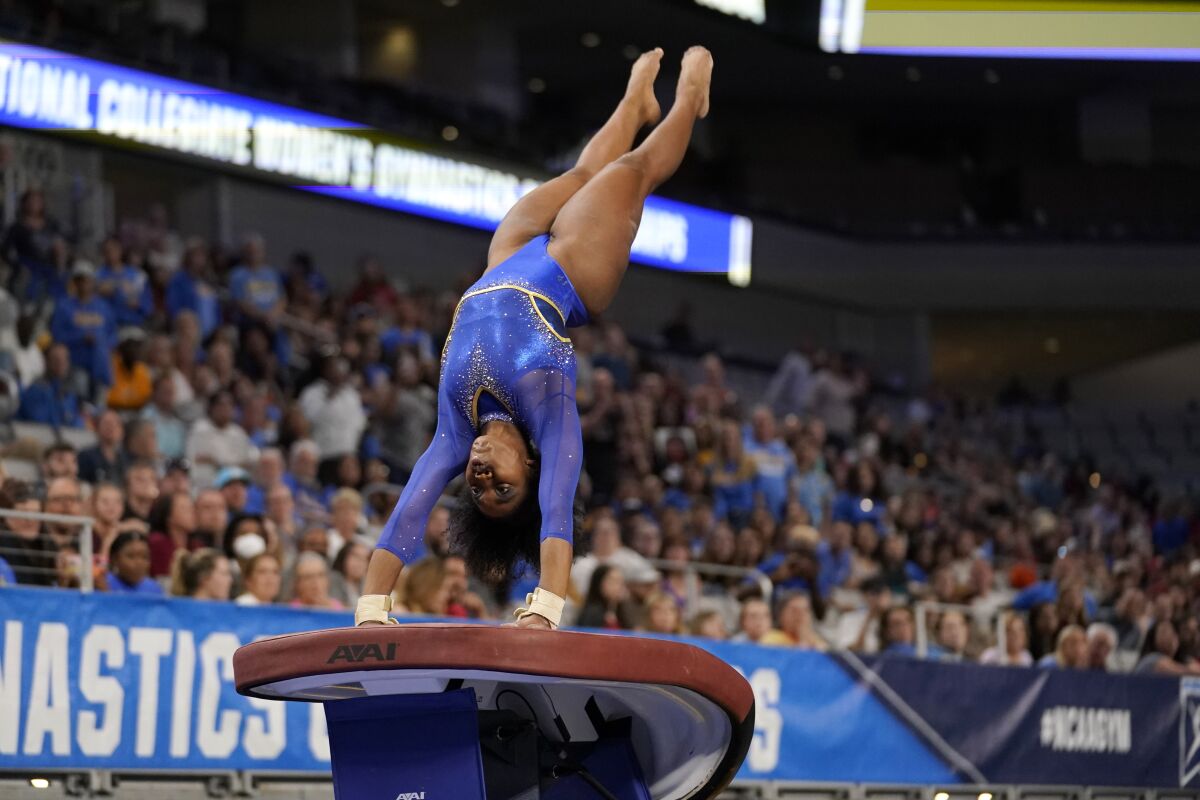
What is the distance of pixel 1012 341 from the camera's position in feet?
78.8

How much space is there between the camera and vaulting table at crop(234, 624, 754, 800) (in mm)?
4422

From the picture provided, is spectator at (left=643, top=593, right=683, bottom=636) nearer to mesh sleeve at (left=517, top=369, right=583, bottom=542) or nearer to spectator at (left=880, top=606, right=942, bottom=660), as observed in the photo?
spectator at (left=880, top=606, right=942, bottom=660)

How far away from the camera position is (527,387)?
→ 4.99 metres

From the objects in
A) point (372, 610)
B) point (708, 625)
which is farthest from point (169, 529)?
point (372, 610)

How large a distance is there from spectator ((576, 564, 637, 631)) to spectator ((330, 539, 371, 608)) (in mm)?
1192

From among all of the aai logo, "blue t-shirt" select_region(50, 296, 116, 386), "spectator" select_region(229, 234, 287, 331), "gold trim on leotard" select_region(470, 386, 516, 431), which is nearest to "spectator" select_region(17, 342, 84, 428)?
"blue t-shirt" select_region(50, 296, 116, 386)

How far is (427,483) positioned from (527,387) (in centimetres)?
43

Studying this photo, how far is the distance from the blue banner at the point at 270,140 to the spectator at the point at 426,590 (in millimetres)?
6135

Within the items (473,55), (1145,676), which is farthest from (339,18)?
(1145,676)

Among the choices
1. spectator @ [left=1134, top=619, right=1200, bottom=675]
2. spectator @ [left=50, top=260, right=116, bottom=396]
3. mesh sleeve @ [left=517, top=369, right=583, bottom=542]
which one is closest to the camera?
mesh sleeve @ [left=517, top=369, right=583, bottom=542]

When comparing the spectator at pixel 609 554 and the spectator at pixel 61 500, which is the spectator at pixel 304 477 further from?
the spectator at pixel 61 500

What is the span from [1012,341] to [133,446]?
17644mm

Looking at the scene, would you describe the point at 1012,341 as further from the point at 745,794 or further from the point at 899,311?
the point at 745,794

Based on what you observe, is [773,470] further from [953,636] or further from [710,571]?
[953,636]
